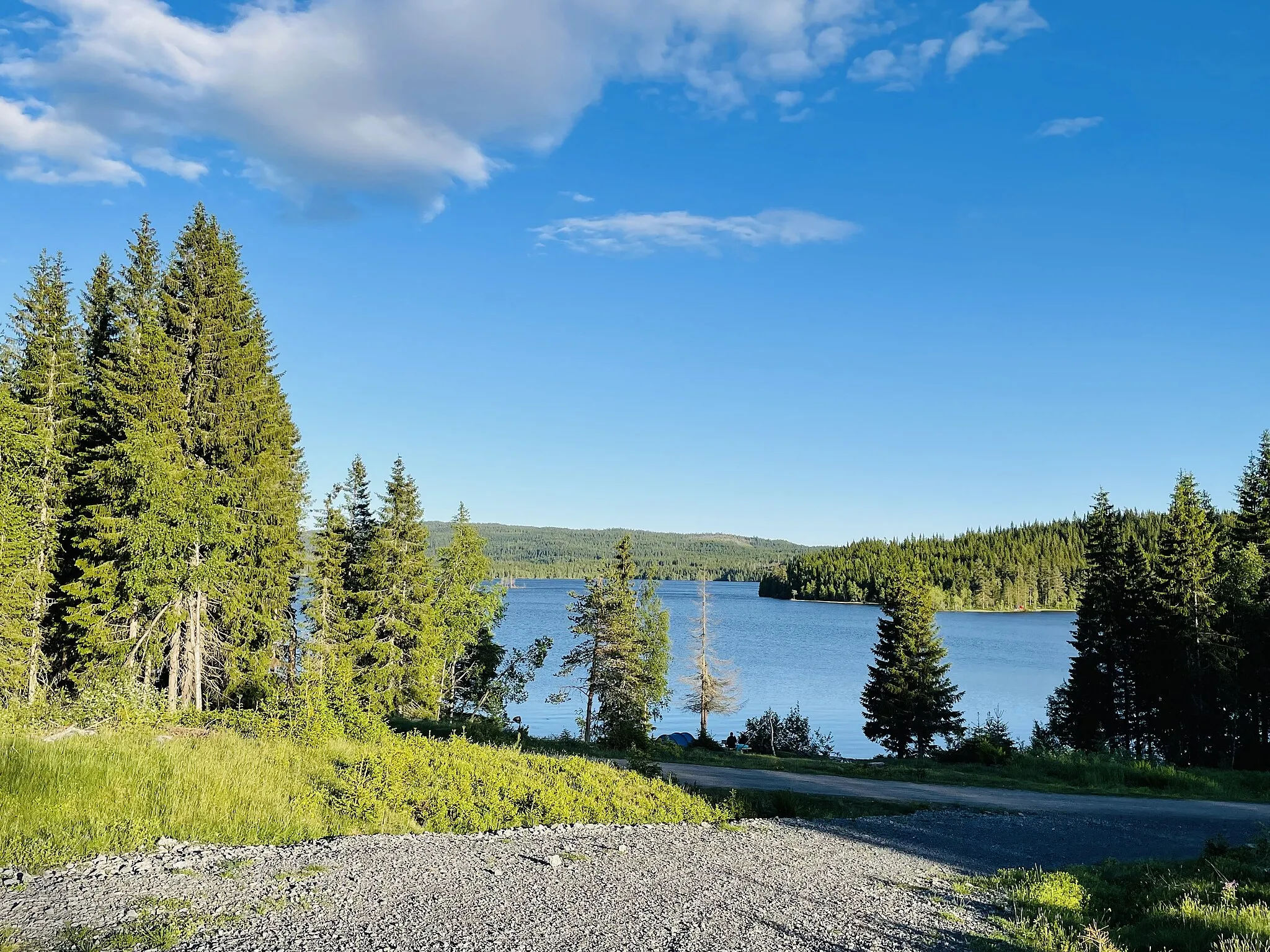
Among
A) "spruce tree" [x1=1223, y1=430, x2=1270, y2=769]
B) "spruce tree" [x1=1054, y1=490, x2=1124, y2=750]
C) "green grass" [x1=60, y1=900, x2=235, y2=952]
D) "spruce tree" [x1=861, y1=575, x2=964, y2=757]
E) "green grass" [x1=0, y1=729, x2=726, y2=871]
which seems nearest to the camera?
"green grass" [x1=60, y1=900, x2=235, y2=952]

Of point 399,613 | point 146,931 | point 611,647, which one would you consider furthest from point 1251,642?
point 146,931

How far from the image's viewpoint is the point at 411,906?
5496mm

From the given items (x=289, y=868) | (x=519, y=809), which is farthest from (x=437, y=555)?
(x=289, y=868)

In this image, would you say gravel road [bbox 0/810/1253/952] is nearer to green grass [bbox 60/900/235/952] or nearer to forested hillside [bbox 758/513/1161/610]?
green grass [bbox 60/900/235/952]

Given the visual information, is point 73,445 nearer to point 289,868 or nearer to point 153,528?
point 153,528

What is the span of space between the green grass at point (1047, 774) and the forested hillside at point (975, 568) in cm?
9407

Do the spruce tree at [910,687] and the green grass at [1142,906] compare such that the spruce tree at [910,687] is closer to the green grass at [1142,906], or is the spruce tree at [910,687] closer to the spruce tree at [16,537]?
the green grass at [1142,906]

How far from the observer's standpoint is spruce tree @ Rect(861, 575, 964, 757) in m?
34.8

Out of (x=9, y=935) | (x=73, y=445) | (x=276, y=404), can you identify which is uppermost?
(x=276, y=404)

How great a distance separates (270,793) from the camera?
8.56 metres

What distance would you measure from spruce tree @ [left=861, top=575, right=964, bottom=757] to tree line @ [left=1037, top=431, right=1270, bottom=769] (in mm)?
4268

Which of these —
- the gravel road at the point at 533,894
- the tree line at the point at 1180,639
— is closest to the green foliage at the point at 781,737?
the tree line at the point at 1180,639

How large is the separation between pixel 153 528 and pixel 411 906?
18.1 m

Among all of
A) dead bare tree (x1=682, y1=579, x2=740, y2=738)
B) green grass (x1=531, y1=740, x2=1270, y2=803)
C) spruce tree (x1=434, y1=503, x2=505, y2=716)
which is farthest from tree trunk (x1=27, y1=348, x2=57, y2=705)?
dead bare tree (x1=682, y1=579, x2=740, y2=738)
